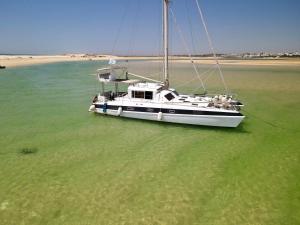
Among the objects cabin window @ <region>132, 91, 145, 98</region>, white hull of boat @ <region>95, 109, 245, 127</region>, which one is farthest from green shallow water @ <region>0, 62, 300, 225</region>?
cabin window @ <region>132, 91, 145, 98</region>

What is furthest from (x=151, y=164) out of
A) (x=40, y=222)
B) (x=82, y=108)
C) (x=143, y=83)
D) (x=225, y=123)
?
(x=82, y=108)

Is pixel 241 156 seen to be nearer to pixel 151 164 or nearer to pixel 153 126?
pixel 151 164

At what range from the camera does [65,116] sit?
2334 centimetres

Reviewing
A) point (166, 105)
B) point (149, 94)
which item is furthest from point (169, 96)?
point (149, 94)

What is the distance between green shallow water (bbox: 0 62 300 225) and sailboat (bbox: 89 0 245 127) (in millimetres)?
674

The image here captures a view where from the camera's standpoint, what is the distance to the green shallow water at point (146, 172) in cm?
952

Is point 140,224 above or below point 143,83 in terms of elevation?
below

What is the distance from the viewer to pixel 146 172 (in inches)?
500

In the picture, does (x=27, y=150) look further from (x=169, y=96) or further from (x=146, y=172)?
(x=169, y=96)

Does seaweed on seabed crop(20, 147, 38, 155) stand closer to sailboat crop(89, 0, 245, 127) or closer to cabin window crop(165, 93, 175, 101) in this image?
sailboat crop(89, 0, 245, 127)

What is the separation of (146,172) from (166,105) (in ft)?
27.0

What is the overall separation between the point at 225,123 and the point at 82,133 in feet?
30.9

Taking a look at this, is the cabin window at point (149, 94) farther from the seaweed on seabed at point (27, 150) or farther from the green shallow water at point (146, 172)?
the seaweed on seabed at point (27, 150)

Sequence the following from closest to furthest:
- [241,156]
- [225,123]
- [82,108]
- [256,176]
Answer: [256,176] → [241,156] → [225,123] → [82,108]
